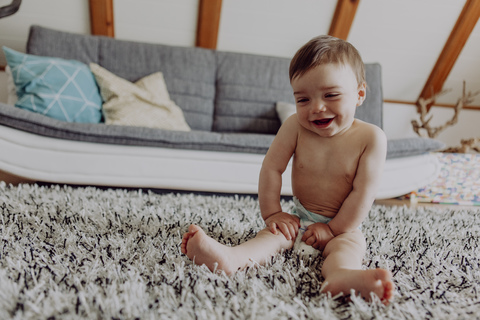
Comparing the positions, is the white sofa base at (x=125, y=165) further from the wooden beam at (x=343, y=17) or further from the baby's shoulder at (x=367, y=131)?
the wooden beam at (x=343, y=17)

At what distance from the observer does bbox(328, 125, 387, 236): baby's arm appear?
0.82 metres

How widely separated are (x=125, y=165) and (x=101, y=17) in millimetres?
1420

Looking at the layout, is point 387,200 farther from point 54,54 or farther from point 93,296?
point 54,54

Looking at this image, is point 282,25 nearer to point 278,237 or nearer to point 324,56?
point 324,56

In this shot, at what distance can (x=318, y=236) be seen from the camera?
0.83m

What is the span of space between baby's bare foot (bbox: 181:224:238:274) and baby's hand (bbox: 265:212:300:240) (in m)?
0.18

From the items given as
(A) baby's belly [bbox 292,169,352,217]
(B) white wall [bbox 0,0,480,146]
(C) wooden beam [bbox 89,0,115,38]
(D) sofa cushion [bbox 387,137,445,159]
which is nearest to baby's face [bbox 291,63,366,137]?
(A) baby's belly [bbox 292,169,352,217]

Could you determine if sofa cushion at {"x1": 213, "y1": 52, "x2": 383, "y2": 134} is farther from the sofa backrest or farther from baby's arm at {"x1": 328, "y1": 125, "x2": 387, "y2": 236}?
baby's arm at {"x1": 328, "y1": 125, "x2": 387, "y2": 236}

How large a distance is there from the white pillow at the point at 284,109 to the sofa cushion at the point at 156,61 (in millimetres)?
464

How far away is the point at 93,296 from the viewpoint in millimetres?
553

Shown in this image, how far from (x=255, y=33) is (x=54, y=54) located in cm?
144

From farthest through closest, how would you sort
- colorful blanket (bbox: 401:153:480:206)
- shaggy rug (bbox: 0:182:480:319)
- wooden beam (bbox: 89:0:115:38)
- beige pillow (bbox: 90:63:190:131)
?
1. wooden beam (bbox: 89:0:115:38)
2. colorful blanket (bbox: 401:153:480:206)
3. beige pillow (bbox: 90:63:190:131)
4. shaggy rug (bbox: 0:182:480:319)

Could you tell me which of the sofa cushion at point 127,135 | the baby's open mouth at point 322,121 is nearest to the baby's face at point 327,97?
the baby's open mouth at point 322,121

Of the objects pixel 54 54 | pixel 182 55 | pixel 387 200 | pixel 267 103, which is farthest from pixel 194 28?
pixel 387 200
